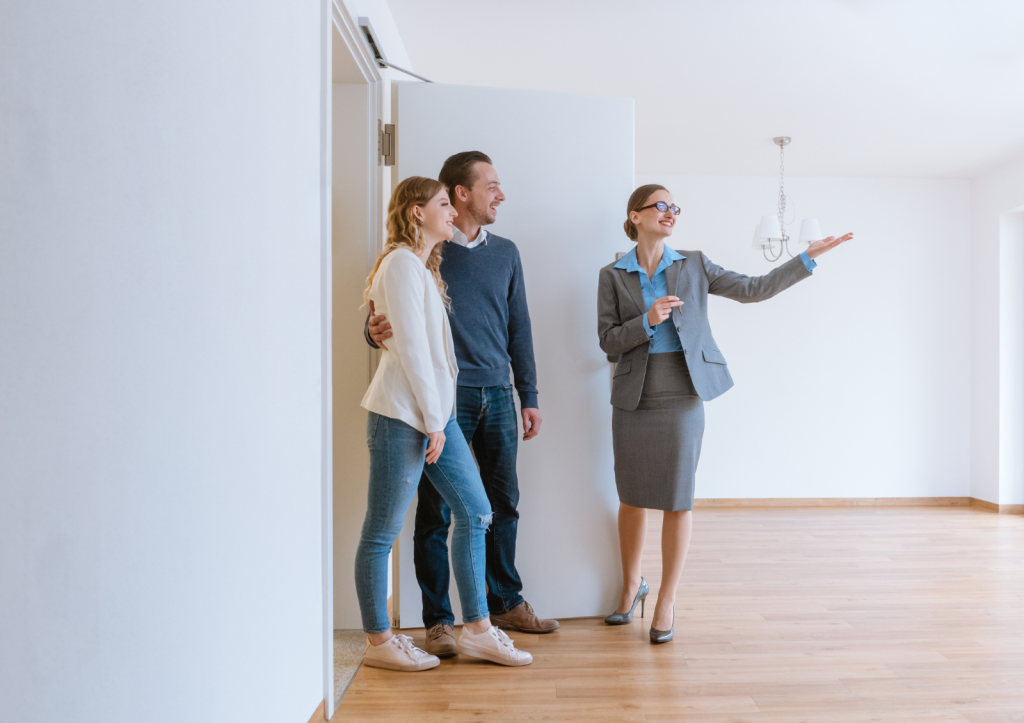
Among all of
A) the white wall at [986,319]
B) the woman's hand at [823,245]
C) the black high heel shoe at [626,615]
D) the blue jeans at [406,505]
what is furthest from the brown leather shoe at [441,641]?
the white wall at [986,319]

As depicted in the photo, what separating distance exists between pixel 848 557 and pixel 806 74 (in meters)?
2.36

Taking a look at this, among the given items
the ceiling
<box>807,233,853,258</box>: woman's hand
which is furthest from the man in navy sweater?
the ceiling

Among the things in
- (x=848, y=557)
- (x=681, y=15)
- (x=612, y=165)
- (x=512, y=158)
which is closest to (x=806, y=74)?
(x=681, y=15)

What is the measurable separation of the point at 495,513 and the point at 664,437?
59 centimetres

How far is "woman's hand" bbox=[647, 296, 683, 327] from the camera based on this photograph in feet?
7.20

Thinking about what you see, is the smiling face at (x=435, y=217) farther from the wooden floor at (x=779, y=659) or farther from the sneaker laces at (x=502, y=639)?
the wooden floor at (x=779, y=659)

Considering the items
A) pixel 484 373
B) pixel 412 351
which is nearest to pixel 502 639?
pixel 484 373

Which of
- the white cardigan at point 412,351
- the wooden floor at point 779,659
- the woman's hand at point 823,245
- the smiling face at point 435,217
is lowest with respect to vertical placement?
the wooden floor at point 779,659

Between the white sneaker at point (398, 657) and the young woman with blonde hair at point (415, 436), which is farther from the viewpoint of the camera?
the white sneaker at point (398, 657)

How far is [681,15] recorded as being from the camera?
2.86m

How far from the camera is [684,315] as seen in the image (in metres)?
2.31

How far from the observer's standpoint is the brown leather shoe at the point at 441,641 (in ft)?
6.93

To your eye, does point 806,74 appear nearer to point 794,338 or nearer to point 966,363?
point 794,338

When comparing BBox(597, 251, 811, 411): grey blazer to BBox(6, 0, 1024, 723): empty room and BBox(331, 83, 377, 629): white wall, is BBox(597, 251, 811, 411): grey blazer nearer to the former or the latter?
BBox(6, 0, 1024, 723): empty room
